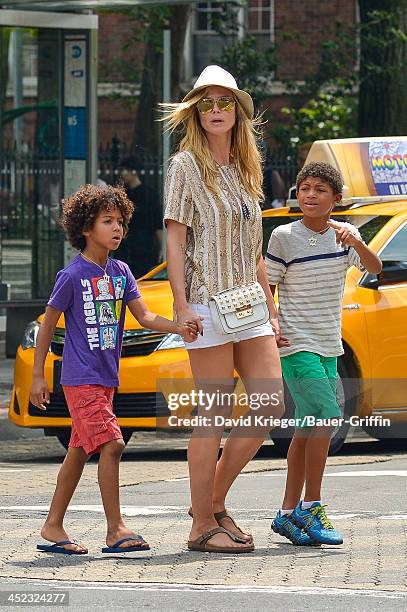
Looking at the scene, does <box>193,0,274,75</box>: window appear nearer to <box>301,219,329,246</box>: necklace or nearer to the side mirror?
the side mirror

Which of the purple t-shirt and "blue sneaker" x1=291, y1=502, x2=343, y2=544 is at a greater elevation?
the purple t-shirt

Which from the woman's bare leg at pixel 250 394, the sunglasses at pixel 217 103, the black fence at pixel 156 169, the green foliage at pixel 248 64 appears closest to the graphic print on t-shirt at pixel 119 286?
the woman's bare leg at pixel 250 394

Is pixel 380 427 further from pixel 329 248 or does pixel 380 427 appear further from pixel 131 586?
pixel 131 586

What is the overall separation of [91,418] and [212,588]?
1.10 m

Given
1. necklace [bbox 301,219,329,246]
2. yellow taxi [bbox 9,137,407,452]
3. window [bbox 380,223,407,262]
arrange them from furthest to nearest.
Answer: window [bbox 380,223,407,262] → yellow taxi [bbox 9,137,407,452] → necklace [bbox 301,219,329,246]

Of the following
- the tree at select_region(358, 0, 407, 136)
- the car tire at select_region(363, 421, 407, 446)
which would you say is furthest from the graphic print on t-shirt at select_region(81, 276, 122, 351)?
the tree at select_region(358, 0, 407, 136)

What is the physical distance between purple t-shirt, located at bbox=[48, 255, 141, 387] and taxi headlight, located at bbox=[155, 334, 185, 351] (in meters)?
3.72

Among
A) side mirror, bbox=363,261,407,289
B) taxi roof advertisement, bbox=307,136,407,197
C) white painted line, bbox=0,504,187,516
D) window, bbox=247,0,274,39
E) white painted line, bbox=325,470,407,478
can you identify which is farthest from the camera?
window, bbox=247,0,274,39

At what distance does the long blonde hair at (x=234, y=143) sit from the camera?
7539 millimetres

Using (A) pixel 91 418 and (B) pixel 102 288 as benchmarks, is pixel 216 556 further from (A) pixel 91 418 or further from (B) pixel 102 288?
(B) pixel 102 288

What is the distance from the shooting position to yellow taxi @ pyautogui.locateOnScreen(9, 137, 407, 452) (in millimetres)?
11289

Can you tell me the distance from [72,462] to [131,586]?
3.16ft

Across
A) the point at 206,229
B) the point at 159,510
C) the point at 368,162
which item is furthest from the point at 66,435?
the point at 206,229

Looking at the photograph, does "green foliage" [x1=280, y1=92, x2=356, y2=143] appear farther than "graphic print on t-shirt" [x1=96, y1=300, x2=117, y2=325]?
Yes
